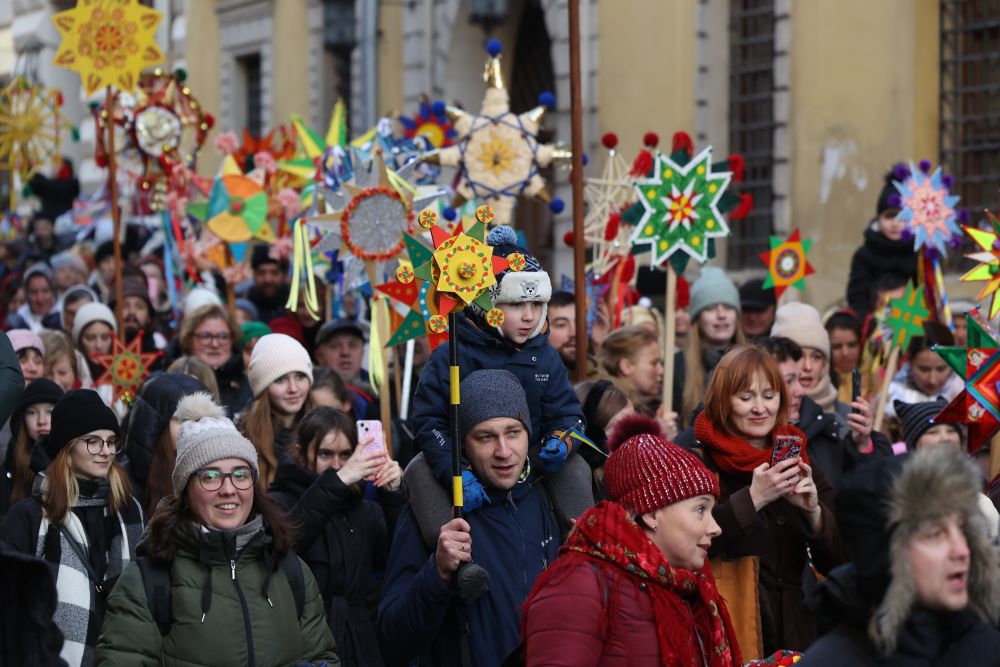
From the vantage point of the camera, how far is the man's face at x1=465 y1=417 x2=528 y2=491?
14.8ft

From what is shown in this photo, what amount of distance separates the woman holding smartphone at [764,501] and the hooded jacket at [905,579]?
1.53m

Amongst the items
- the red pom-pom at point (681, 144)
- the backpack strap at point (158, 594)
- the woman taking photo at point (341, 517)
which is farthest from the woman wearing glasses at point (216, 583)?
the red pom-pom at point (681, 144)

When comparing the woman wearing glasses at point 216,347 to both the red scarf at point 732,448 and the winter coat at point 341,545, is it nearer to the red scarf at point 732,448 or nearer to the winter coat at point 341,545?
the winter coat at point 341,545

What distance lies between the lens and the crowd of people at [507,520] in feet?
10.3

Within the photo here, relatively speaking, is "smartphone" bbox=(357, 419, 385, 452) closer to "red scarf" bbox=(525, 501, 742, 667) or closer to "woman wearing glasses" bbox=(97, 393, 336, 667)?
"woman wearing glasses" bbox=(97, 393, 336, 667)

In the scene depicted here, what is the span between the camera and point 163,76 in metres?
13.0

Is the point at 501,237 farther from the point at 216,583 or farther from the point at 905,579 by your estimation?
the point at 905,579

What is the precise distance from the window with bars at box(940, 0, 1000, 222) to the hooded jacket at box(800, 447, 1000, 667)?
30.4 ft

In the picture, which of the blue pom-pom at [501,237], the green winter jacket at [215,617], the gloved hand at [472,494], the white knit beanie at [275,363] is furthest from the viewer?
the white knit beanie at [275,363]

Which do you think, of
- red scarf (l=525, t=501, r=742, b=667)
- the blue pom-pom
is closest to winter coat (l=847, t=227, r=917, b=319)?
the blue pom-pom

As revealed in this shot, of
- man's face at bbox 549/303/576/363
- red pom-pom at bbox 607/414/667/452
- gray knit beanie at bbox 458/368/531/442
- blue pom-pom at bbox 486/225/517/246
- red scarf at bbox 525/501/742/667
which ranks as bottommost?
red scarf at bbox 525/501/742/667

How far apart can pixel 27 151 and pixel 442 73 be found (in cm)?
505

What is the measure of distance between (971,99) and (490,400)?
870 cm

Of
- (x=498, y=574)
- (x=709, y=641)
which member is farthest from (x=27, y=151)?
(x=709, y=641)
